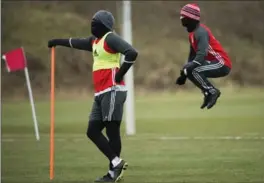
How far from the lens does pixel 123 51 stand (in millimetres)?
9766

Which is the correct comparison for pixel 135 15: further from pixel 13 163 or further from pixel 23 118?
pixel 13 163

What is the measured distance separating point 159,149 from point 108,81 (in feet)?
17.1

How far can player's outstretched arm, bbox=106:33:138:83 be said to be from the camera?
976 cm

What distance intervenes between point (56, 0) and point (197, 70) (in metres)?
39.5

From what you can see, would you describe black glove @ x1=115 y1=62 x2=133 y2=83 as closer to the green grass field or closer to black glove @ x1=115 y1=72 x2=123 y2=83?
black glove @ x1=115 y1=72 x2=123 y2=83

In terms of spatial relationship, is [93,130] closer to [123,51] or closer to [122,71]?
[122,71]

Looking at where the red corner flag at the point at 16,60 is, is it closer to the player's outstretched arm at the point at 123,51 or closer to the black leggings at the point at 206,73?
the black leggings at the point at 206,73

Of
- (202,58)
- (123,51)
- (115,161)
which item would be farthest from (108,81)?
(202,58)

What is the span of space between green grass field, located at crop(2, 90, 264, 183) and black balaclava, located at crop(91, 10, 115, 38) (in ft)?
5.74

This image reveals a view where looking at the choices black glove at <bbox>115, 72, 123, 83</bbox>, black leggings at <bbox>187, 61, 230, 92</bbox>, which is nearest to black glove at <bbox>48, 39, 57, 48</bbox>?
black glove at <bbox>115, 72, 123, 83</bbox>

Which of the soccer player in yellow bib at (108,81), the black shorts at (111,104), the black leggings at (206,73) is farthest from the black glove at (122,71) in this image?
the black leggings at (206,73)

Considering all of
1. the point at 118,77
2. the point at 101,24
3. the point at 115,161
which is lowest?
the point at 115,161

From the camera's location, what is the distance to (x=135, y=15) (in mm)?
48500

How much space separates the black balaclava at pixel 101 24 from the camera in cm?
996
